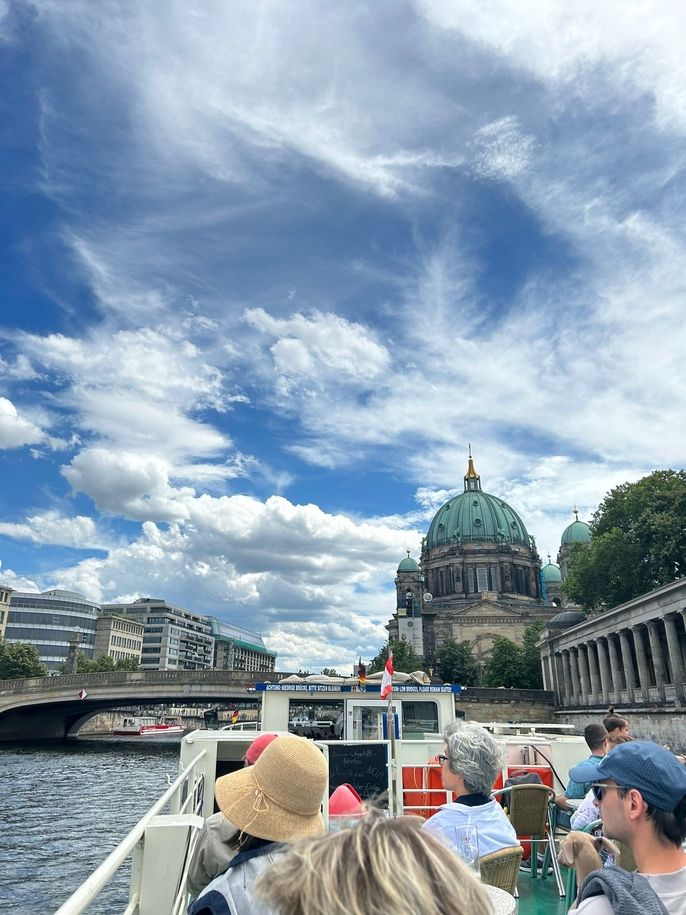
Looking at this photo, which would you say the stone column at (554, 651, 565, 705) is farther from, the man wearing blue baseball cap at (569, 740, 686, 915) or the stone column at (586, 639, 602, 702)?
the man wearing blue baseball cap at (569, 740, 686, 915)

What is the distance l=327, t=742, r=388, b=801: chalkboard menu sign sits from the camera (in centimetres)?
1074

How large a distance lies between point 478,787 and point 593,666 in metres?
51.4

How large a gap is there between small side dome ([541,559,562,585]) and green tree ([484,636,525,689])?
35012 mm

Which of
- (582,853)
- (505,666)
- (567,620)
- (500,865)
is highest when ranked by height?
(567,620)

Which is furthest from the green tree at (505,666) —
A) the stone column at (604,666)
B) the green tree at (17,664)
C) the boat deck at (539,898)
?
the boat deck at (539,898)

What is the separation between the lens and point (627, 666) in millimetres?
43375

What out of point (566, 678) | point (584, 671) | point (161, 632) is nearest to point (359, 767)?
point (584, 671)

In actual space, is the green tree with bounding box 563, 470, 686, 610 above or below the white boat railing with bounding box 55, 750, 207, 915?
above

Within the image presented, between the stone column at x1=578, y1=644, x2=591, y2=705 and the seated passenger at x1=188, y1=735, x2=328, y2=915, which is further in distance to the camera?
the stone column at x1=578, y1=644, x2=591, y2=705

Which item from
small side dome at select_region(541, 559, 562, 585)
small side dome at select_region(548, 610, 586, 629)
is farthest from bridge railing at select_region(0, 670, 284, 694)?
small side dome at select_region(541, 559, 562, 585)

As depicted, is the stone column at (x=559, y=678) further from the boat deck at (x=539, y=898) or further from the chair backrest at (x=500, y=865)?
the chair backrest at (x=500, y=865)

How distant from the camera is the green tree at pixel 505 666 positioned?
76125mm

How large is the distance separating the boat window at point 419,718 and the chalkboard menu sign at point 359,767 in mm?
4999

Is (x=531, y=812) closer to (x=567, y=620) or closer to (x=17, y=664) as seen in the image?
(x=567, y=620)
